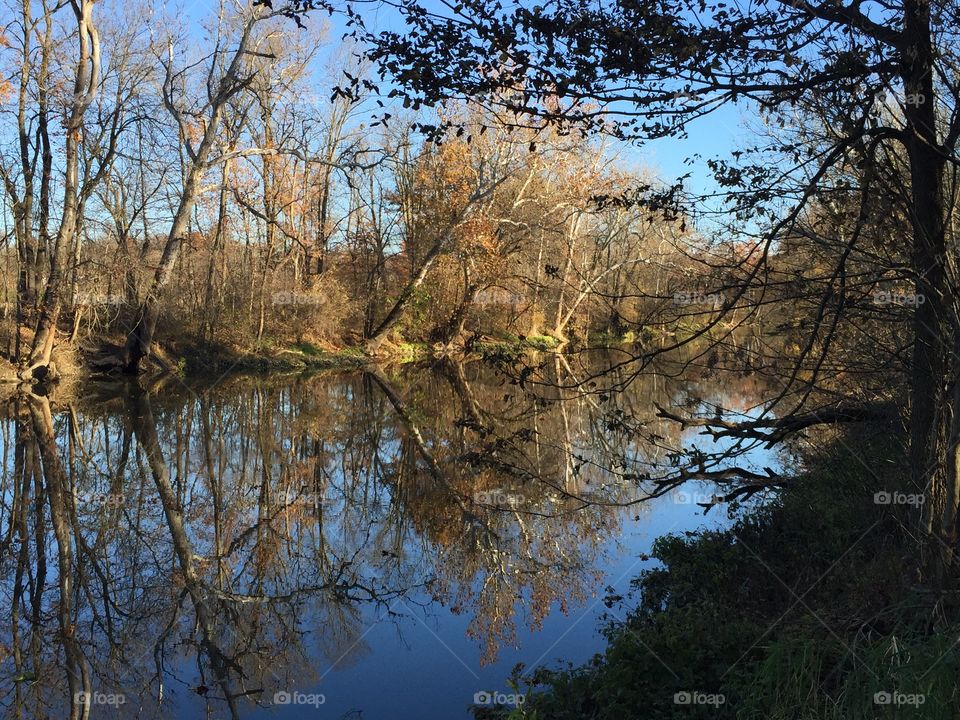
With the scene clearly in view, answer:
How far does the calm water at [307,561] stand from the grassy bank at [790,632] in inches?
30.8

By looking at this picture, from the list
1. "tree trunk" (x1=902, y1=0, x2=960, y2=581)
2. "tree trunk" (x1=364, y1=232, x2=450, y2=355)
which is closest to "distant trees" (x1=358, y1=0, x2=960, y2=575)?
"tree trunk" (x1=902, y1=0, x2=960, y2=581)

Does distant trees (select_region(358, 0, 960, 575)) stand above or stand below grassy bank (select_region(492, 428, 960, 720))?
above

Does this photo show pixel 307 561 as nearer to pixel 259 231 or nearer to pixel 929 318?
pixel 929 318

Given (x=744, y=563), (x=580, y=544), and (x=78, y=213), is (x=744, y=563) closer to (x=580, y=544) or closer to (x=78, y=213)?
(x=580, y=544)

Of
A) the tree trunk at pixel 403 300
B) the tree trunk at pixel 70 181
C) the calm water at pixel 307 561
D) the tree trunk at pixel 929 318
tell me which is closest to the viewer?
the tree trunk at pixel 929 318

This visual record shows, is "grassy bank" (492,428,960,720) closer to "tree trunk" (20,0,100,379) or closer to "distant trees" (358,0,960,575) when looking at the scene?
"distant trees" (358,0,960,575)

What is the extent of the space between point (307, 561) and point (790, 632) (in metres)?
4.97

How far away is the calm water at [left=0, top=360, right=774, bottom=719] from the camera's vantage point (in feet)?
19.0

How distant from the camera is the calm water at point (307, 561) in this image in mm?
A: 5797

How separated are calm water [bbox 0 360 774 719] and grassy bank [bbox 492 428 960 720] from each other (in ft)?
2.57

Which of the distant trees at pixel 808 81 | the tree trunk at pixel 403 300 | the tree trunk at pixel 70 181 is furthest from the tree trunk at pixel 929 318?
the tree trunk at pixel 403 300

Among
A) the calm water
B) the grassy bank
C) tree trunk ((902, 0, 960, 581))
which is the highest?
tree trunk ((902, 0, 960, 581))

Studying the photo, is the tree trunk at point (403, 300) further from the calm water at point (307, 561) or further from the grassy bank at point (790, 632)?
the grassy bank at point (790, 632)

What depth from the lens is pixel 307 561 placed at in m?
8.28
